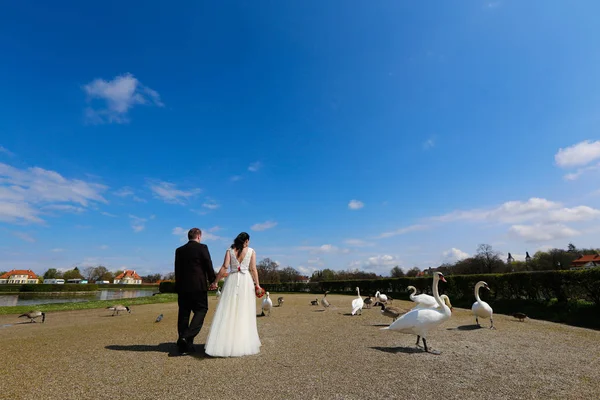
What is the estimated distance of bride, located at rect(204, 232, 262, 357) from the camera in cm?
564

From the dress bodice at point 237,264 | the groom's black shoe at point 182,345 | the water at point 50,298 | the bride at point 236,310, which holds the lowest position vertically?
the water at point 50,298

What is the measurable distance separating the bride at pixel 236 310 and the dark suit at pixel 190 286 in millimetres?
334

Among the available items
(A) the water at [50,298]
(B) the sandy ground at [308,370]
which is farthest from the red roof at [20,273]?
Answer: (B) the sandy ground at [308,370]

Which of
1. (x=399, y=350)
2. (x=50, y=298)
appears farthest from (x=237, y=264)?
(x=50, y=298)

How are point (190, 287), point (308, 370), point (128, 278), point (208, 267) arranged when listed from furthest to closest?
point (128, 278), point (208, 267), point (190, 287), point (308, 370)

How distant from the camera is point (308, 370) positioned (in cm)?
493

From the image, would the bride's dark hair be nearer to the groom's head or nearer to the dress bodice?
the dress bodice

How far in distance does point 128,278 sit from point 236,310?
156 meters

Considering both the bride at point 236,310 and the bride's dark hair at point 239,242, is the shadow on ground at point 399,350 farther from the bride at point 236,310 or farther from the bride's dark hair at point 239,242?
the bride's dark hair at point 239,242

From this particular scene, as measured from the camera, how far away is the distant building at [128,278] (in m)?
134

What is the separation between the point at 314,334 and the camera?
871 centimetres

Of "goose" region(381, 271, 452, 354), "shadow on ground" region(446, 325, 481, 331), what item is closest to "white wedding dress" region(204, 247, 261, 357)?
"goose" region(381, 271, 452, 354)

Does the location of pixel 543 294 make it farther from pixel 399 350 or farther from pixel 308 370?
pixel 308 370

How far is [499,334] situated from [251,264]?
840 centimetres
